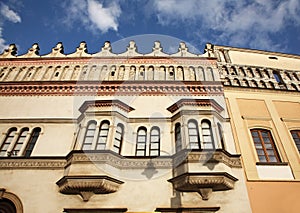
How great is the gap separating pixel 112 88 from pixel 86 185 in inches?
189

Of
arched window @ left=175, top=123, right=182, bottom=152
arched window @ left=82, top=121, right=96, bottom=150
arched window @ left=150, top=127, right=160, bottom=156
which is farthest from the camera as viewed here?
arched window @ left=150, top=127, right=160, bottom=156

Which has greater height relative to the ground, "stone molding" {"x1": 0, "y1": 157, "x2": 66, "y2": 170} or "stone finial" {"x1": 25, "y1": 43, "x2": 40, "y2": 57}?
"stone finial" {"x1": 25, "y1": 43, "x2": 40, "y2": 57}

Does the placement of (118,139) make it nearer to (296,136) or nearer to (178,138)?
(178,138)

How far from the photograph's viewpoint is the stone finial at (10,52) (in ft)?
41.7

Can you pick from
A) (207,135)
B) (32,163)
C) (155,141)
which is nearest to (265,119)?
(207,135)

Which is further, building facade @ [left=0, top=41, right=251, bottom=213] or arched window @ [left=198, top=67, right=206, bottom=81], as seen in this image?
arched window @ [left=198, top=67, right=206, bottom=81]

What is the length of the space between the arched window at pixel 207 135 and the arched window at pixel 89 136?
13.4 ft

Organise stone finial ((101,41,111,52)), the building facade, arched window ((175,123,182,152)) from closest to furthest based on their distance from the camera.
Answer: the building facade < arched window ((175,123,182,152)) < stone finial ((101,41,111,52))

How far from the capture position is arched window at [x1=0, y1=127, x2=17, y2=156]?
8.73 m

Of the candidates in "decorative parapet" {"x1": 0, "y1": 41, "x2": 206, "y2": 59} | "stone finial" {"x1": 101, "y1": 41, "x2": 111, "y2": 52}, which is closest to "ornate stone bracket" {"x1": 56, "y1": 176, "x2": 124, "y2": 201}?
"decorative parapet" {"x1": 0, "y1": 41, "x2": 206, "y2": 59}

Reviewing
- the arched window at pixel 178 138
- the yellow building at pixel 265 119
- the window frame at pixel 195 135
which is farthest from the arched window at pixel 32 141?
the yellow building at pixel 265 119

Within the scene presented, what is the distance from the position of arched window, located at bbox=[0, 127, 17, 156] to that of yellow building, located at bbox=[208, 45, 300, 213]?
29.1 ft

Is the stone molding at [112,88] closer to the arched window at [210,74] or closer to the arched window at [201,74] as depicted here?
the arched window at [210,74]

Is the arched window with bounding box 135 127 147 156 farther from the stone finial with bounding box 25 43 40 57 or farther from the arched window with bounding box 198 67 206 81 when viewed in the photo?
the stone finial with bounding box 25 43 40 57
